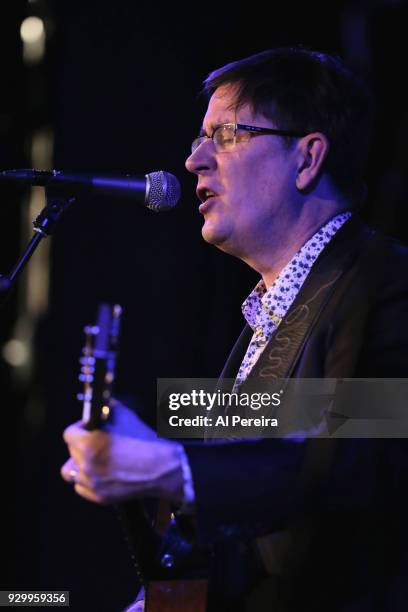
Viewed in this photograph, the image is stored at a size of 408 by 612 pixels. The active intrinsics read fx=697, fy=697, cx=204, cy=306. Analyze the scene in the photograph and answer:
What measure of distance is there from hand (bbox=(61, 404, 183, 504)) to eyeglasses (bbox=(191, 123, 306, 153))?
1.24 m

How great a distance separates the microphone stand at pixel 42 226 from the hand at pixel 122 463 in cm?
65

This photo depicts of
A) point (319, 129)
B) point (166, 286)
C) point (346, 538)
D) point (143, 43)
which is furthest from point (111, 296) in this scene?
point (346, 538)

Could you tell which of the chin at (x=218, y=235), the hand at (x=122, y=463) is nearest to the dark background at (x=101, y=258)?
the chin at (x=218, y=235)

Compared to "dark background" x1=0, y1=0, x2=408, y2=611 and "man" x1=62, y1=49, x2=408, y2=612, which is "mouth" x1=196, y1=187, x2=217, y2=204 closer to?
"man" x1=62, y1=49, x2=408, y2=612

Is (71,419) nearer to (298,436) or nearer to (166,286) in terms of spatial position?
(166,286)

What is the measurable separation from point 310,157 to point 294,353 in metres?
0.79

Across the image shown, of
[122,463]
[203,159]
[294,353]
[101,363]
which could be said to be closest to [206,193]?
[203,159]

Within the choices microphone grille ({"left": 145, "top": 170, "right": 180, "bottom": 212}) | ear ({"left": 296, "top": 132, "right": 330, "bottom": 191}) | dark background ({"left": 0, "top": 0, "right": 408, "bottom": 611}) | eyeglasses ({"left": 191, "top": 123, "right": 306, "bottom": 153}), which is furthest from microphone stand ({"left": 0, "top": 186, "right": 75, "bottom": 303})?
dark background ({"left": 0, "top": 0, "right": 408, "bottom": 611})

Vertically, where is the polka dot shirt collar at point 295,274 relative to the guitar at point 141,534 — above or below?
above

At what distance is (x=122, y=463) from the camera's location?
4.31 feet

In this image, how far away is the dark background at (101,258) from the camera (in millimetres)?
3344

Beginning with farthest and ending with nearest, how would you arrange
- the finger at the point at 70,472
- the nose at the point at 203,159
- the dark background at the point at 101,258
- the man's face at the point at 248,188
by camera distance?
the dark background at the point at 101,258
the nose at the point at 203,159
the man's face at the point at 248,188
the finger at the point at 70,472

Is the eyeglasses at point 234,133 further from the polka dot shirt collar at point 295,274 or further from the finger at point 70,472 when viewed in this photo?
the finger at point 70,472

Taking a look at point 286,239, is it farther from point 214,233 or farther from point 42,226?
point 42,226
